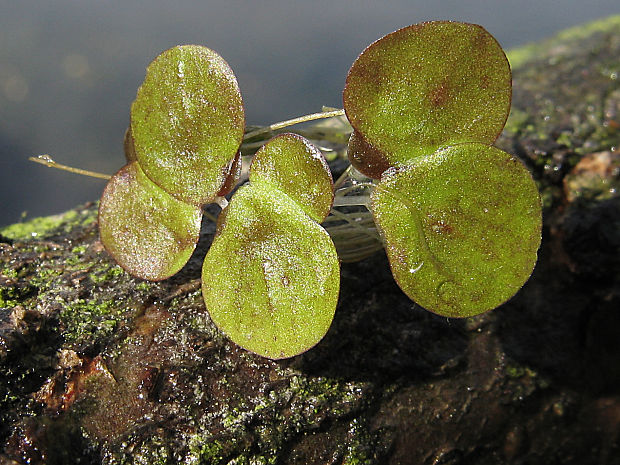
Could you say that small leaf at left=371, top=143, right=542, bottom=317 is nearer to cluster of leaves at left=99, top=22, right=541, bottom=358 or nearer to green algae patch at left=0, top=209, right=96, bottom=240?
cluster of leaves at left=99, top=22, right=541, bottom=358

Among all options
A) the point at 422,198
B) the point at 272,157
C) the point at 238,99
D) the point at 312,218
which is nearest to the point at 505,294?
the point at 422,198

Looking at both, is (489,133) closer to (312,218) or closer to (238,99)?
(312,218)

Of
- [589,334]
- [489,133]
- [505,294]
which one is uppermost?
[489,133]

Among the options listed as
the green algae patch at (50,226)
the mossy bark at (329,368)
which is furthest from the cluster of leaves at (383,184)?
the green algae patch at (50,226)

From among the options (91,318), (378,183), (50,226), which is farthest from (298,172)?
(50,226)

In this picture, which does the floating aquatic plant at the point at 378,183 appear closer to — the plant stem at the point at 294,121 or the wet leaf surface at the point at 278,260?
the wet leaf surface at the point at 278,260

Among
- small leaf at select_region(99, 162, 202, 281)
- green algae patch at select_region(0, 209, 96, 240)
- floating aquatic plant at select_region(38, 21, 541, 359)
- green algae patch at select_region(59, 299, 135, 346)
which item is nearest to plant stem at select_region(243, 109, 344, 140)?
floating aquatic plant at select_region(38, 21, 541, 359)
